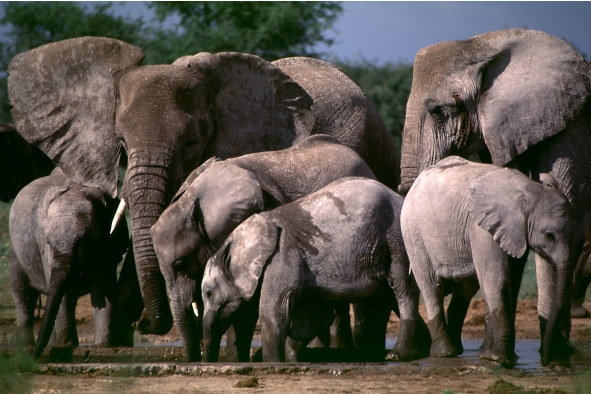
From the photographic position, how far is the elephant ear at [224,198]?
7.82 m

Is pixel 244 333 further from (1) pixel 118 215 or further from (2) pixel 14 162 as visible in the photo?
(2) pixel 14 162

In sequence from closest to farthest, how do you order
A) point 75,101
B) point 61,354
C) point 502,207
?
point 502,207 → point 61,354 → point 75,101

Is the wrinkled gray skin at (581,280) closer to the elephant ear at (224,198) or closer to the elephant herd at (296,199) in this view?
the elephant herd at (296,199)

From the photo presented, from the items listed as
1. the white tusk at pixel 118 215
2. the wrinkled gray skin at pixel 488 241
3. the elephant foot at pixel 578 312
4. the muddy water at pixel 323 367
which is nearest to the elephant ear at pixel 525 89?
the wrinkled gray skin at pixel 488 241

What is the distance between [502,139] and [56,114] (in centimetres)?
333

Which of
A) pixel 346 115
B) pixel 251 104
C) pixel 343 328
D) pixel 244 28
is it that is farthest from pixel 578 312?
pixel 244 28

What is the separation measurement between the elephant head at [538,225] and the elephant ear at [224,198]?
148 cm

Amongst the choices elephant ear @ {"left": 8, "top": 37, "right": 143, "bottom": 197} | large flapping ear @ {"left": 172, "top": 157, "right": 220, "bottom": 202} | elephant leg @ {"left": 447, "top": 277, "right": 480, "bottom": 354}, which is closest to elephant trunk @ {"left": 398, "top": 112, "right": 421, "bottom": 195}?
elephant leg @ {"left": 447, "top": 277, "right": 480, "bottom": 354}

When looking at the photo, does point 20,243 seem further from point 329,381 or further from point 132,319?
point 329,381

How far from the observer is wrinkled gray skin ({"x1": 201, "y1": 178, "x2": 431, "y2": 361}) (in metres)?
7.18

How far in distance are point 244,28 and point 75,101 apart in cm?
1401

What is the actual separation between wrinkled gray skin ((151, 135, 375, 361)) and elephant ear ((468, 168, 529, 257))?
1.35 meters

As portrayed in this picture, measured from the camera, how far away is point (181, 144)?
8.28 m

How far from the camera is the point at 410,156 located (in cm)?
872
